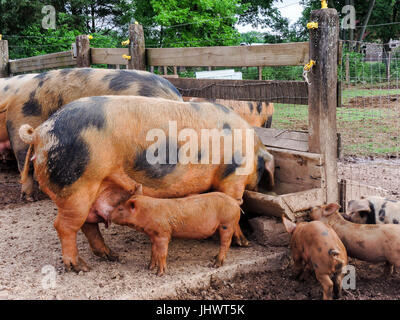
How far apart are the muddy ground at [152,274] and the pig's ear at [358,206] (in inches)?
18.2

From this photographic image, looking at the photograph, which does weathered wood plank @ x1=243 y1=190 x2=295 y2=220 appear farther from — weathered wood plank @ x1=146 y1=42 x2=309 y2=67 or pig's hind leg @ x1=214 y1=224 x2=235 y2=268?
weathered wood plank @ x1=146 y1=42 x2=309 y2=67

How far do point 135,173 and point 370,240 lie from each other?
188cm

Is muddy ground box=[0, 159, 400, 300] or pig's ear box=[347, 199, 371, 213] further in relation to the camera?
pig's ear box=[347, 199, 371, 213]

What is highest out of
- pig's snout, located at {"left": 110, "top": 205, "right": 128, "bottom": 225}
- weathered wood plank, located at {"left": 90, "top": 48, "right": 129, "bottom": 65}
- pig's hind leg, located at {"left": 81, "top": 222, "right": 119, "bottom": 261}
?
weathered wood plank, located at {"left": 90, "top": 48, "right": 129, "bottom": 65}

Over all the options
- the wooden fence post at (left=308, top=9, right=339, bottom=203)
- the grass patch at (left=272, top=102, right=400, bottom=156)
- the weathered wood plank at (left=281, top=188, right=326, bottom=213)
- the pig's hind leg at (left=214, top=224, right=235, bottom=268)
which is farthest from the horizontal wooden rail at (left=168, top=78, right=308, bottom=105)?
the grass patch at (left=272, top=102, right=400, bottom=156)

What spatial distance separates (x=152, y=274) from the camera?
3.53 metres

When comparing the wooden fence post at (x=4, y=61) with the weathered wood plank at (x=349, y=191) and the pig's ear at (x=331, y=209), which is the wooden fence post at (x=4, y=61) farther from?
the pig's ear at (x=331, y=209)

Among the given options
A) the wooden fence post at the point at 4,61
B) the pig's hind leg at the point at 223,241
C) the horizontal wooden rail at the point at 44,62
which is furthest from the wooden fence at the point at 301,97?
the wooden fence post at the point at 4,61

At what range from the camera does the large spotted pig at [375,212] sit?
4055mm

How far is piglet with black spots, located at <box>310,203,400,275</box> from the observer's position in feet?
11.4

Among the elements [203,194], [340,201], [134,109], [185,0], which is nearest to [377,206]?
[340,201]

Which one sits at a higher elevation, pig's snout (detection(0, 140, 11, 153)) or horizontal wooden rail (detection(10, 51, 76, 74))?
horizontal wooden rail (detection(10, 51, 76, 74))

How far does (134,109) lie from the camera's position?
365 cm

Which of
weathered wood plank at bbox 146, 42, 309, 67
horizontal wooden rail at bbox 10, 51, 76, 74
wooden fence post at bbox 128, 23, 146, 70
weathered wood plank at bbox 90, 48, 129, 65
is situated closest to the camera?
weathered wood plank at bbox 146, 42, 309, 67
